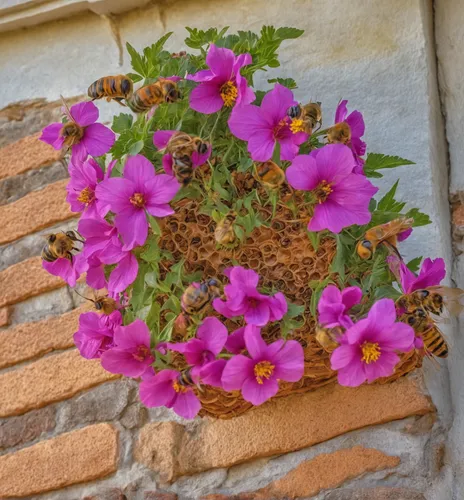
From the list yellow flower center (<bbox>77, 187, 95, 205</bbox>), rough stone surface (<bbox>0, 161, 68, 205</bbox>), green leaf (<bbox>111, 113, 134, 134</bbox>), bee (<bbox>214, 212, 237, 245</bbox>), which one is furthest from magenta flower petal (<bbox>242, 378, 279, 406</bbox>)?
rough stone surface (<bbox>0, 161, 68, 205</bbox>)

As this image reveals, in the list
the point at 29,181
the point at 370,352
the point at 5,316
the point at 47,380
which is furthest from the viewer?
the point at 29,181

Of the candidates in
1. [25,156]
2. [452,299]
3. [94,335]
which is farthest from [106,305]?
[25,156]

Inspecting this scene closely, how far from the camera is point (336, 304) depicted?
4.72 feet

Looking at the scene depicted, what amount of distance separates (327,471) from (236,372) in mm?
362

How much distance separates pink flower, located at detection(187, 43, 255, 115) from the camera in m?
1.54

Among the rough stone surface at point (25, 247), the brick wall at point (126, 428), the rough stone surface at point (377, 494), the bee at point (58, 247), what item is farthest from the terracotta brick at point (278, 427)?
the rough stone surface at point (25, 247)

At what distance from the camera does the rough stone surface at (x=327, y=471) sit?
5.32ft

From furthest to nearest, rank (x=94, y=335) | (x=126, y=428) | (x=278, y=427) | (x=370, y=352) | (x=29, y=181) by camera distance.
Answer: (x=29, y=181) → (x=126, y=428) → (x=278, y=427) → (x=94, y=335) → (x=370, y=352)

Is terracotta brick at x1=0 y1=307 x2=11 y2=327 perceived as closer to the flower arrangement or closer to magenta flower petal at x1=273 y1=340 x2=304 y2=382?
the flower arrangement

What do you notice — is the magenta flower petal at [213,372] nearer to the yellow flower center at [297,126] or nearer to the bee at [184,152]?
the bee at [184,152]

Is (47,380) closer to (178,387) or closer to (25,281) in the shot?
(25,281)

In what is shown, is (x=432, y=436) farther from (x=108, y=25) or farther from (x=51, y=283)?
(x=108, y=25)

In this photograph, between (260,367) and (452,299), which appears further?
(452,299)

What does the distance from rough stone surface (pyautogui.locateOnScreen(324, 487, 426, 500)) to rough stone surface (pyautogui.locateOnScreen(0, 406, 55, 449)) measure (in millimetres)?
653
